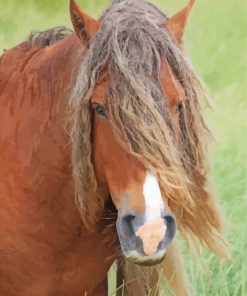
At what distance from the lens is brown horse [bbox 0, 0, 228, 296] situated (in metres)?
1.12

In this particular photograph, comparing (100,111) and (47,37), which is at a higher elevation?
(47,37)

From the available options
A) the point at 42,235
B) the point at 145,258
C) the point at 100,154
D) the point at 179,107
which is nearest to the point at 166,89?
the point at 179,107

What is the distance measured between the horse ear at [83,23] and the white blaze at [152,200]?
26cm

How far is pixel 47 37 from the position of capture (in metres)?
1.39

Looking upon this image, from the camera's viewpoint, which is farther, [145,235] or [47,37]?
[47,37]

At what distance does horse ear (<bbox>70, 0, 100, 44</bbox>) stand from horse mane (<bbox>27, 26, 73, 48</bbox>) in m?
0.20

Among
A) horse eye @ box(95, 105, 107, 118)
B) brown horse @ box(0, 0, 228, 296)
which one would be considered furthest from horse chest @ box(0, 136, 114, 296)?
horse eye @ box(95, 105, 107, 118)

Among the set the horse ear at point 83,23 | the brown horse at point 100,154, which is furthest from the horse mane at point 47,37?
the horse ear at point 83,23

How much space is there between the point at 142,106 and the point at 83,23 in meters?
0.17

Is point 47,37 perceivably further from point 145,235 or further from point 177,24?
point 145,235

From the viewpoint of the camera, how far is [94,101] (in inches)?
45.0

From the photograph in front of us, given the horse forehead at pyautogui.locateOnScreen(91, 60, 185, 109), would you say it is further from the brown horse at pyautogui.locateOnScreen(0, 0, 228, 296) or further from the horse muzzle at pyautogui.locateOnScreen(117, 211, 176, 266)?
the horse muzzle at pyautogui.locateOnScreen(117, 211, 176, 266)

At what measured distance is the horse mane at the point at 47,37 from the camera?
4.53ft

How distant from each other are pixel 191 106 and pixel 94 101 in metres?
0.16
